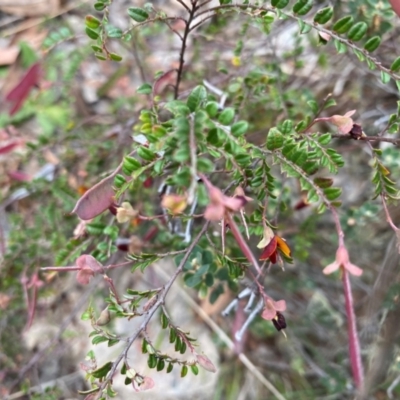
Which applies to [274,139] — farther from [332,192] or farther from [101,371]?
[101,371]

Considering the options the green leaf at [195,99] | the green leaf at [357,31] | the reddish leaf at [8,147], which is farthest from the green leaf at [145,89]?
the reddish leaf at [8,147]

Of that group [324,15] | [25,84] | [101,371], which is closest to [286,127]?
[324,15]

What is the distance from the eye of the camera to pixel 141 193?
4.06 ft

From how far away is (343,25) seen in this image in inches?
29.5

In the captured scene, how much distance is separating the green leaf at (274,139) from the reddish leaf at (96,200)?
0.87 feet

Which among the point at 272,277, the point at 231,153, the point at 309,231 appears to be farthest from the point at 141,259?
the point at 272,277

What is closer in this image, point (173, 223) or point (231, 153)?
point (231, 153)

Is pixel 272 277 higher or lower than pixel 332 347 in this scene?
higher

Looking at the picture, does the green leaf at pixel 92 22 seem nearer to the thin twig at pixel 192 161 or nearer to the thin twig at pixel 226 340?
the thin twig at pixel 192 161

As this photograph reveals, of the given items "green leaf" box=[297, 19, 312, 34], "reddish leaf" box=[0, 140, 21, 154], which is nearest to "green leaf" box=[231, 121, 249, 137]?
"green leaf" box=[297, 19, 312, 34]

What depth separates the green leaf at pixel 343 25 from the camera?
74 centimetres

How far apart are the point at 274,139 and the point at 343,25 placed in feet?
0.75

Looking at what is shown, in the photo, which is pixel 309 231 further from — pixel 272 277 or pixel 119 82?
pixel 119 82

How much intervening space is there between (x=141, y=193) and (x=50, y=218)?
0.25m
